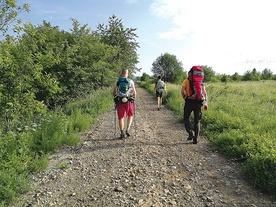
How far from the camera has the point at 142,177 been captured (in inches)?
191

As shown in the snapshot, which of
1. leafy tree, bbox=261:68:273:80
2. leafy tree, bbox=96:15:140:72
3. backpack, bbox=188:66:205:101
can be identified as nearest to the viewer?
backpack, bbox=188:66:205:101

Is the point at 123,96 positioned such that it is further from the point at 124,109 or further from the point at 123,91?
the point at 124,109

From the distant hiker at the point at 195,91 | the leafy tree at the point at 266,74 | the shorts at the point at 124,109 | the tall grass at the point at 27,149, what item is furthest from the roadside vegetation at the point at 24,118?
the leafy tree at the point at 266,74

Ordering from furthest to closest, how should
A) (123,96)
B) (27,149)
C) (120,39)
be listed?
(120,39) < (123,96) < (27,149)

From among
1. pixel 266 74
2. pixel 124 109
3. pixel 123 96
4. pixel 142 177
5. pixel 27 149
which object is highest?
pixel 266 74

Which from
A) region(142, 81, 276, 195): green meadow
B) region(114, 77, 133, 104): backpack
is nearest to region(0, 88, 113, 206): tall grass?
region(114, 77, 133, 104): backpack

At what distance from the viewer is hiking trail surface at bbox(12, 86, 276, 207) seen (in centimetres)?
402

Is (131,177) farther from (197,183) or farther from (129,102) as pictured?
(129,102)

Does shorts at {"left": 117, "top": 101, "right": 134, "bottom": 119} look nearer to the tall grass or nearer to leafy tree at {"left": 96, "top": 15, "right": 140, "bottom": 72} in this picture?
the tall grass

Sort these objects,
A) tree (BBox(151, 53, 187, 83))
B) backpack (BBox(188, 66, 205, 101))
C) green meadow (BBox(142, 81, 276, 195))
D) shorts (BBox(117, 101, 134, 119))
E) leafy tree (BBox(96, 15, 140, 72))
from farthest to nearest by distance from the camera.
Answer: tree (BBox(151, 53, 187, 83)) < leafy tree (BBox(96, 15, 140, 72)) < shorts (BBox(117, 101, 134, 119)) < backpack (BBox(188, 66, 205, 101)) < green meadow (BBox(142, 81, 276, 195))

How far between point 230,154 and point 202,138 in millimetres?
1723

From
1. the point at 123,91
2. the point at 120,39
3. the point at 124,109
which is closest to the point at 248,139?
the point at 124,109

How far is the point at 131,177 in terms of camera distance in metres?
4.87

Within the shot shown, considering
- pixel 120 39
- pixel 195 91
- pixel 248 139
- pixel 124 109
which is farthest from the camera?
pixel 120 39
